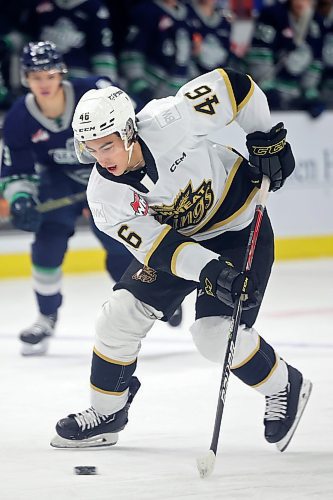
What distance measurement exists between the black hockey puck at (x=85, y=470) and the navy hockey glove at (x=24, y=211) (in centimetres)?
165

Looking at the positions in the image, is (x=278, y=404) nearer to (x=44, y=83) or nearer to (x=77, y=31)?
(x=44, y=83)

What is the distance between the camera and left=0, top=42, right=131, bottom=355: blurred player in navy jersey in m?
4.44

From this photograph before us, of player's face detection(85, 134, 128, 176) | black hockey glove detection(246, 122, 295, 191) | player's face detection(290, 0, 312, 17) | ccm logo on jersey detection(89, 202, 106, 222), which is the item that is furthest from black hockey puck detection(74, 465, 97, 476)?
player's face detection(290, 0, 312, 17)

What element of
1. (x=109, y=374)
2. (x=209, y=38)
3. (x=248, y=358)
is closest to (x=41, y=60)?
(x=109, y=374)

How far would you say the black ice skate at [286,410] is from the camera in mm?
3129

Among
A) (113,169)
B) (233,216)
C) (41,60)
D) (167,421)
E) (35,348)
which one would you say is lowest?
(35,348)

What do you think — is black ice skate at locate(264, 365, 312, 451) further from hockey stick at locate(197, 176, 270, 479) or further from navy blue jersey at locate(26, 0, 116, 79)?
navy blue jersey at locate(26, 0, 116, 79)

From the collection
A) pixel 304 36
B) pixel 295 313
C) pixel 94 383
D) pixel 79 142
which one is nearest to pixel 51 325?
pixel 295 313

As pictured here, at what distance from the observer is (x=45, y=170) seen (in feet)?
15.5

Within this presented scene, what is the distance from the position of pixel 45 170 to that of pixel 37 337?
0.63m

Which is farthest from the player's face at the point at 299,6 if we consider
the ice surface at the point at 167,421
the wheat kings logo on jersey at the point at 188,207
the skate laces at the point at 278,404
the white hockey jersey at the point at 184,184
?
the skate laces at the point at 278,404

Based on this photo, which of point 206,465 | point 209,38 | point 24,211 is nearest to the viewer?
point 206,465

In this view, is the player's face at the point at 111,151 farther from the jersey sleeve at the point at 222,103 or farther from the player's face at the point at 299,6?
the player's face at the point at 299,6

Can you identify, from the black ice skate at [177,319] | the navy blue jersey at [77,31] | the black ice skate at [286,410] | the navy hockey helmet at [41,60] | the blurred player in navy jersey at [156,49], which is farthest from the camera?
the blurred player in navy jersey at [156,49]
